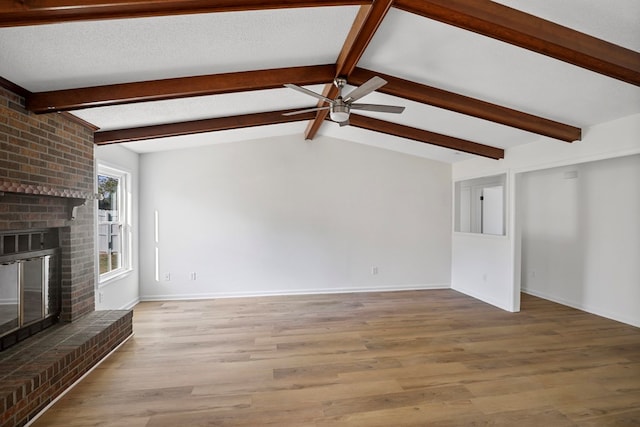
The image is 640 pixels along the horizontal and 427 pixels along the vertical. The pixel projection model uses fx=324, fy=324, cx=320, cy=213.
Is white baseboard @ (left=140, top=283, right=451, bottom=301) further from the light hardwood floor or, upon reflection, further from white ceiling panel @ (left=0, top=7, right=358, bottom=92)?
white ceiling panel @ (left=0, top=7, right=358, bottom=92)

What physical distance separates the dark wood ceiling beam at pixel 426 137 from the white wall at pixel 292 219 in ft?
3.62

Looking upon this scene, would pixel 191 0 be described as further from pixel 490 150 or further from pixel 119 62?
pixel 490 150

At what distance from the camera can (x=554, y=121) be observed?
374 cm

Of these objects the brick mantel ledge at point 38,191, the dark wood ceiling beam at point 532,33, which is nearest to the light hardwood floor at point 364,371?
the brick mantel ledge at point 38,191

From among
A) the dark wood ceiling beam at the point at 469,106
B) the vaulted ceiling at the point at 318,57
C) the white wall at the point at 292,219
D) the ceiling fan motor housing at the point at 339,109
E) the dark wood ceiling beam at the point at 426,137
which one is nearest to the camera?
the vaulted ceiling at the point at 318,57

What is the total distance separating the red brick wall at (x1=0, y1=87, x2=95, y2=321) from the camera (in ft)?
8.35

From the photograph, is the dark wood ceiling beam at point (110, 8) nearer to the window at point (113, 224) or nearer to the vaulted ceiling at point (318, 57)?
Answer: the vaulted ceiling at point (318, 57)

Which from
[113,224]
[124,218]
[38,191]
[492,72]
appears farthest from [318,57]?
[124,218]

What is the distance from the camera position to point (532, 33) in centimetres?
213

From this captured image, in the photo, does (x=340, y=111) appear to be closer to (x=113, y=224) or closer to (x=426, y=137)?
(x=426, y=137)

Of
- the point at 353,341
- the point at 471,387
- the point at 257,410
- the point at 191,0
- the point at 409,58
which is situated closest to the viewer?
the point at 191,0

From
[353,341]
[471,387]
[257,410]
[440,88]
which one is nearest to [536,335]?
[471,387]

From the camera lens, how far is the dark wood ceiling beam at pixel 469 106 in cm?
327

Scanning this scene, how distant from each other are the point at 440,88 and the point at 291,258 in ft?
11.7
